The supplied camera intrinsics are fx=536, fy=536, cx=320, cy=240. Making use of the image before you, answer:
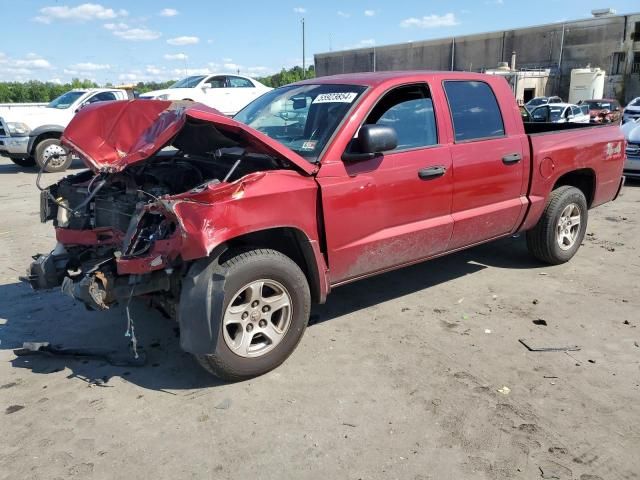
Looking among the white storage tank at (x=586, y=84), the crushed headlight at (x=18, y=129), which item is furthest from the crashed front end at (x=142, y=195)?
the white storage tank at (x=586, y=84)

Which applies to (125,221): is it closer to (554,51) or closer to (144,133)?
(144,133)

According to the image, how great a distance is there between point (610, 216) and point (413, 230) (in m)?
5.30

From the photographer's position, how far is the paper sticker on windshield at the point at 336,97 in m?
4.04

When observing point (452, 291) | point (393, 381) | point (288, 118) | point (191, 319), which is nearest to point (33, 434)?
point (191, 319)

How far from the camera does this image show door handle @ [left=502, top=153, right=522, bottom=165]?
15.7ft

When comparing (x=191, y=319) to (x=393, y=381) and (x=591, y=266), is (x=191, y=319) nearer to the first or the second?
(x=393, y=381)

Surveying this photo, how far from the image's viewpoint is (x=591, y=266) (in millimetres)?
5711

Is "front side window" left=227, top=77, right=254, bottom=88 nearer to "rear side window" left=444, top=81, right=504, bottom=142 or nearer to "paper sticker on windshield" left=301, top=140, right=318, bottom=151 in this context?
"rear side window" left=444, top=81, right=504, bottom=142

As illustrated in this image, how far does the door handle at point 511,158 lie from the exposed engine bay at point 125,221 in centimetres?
224

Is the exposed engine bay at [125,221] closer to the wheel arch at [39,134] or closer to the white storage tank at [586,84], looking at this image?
the wheel arch at [39,134]

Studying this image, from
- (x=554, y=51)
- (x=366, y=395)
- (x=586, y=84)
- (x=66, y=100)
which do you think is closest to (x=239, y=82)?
(x=66, y=100)

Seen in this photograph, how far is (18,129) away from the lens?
42.7 feet

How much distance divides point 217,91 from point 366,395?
14.6 metres

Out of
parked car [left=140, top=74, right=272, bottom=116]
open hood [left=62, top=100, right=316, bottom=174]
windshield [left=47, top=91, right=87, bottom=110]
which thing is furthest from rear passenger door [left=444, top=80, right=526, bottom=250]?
windshield [left=47, top=91, right=87, bottom=110]
